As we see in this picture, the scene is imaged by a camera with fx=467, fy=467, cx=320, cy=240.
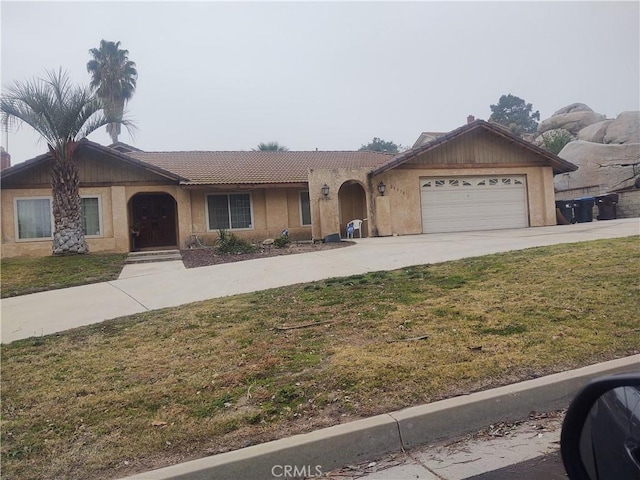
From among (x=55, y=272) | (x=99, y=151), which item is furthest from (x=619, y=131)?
(x=55, y=272)

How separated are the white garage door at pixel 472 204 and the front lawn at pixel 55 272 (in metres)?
12.1

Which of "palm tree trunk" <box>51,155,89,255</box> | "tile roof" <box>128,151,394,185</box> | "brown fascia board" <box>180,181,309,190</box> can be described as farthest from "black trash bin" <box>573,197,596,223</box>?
"palm tree trunk" <box>51,155,89,255</box>

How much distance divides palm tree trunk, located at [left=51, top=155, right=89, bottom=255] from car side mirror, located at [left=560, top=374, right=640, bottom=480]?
55.3ft

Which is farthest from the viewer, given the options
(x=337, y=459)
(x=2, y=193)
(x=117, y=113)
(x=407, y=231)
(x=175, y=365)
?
(x=407, y=231)

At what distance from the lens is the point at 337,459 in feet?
11.0

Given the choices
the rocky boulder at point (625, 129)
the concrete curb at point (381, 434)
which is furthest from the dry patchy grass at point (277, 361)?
the rocky boulder at point (625, 129)

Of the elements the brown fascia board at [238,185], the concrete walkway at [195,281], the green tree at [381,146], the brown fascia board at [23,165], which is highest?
the green tree at [381,146]

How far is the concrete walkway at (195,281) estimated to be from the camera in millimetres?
8055

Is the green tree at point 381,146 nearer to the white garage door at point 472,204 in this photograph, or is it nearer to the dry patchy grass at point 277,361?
the white garage door at point 472,204

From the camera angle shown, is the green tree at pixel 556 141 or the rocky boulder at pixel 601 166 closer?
the rocky boulder at pixel 601 166

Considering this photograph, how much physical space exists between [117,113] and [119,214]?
406 centimetres

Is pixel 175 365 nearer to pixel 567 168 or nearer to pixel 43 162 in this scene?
pixel 43 162

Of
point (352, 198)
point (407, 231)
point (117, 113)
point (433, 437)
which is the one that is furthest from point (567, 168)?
point (433, 437)

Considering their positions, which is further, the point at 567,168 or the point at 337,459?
the point at 567,168
